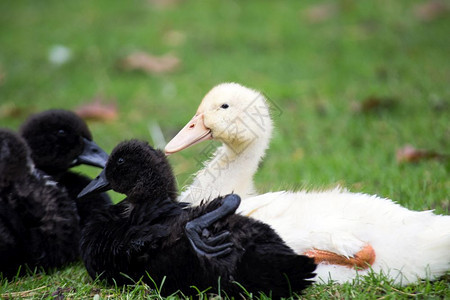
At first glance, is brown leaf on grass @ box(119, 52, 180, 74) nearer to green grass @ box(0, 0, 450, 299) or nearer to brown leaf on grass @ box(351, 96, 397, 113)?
green grass @ box(0, 0, 450, 299)

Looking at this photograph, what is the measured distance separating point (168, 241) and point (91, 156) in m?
1.37

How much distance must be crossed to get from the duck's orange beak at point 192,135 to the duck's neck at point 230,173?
0.54 feet

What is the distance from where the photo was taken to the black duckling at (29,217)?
10.5 ft

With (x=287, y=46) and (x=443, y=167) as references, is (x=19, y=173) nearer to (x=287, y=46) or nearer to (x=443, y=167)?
(x=443, y=167)

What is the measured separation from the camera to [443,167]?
13.9ft

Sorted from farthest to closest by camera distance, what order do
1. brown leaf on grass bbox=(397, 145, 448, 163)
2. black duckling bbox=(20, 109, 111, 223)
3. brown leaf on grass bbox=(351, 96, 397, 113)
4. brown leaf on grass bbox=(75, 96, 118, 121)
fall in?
brown leaf on grass bbox=(75, 96, 118, 121) → brown leaf on grass bbox=(351, 96, 397, 113) → brown leaf on grass bbox=(397, 145, 448, 163) → black duckling bbox=(20, 109, 111, 223)

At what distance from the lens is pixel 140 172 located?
294 cm

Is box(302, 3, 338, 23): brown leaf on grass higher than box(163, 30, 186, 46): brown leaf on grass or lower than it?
higher

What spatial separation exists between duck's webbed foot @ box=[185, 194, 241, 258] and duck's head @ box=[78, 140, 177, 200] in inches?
14.6

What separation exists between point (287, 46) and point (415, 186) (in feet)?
14.0

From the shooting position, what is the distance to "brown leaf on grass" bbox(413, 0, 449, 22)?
26.8 feet

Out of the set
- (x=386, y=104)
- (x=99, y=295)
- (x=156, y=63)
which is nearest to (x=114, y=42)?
(x=156, y=63)

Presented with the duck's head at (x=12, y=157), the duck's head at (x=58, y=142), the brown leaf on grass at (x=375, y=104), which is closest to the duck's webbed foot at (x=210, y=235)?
the duck's head at (x=12, y=157)

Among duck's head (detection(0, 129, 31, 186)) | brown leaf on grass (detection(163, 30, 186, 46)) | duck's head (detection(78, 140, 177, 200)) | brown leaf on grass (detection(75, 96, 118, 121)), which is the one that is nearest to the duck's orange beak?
duck's head (detection(78, 140, 177, 200))
